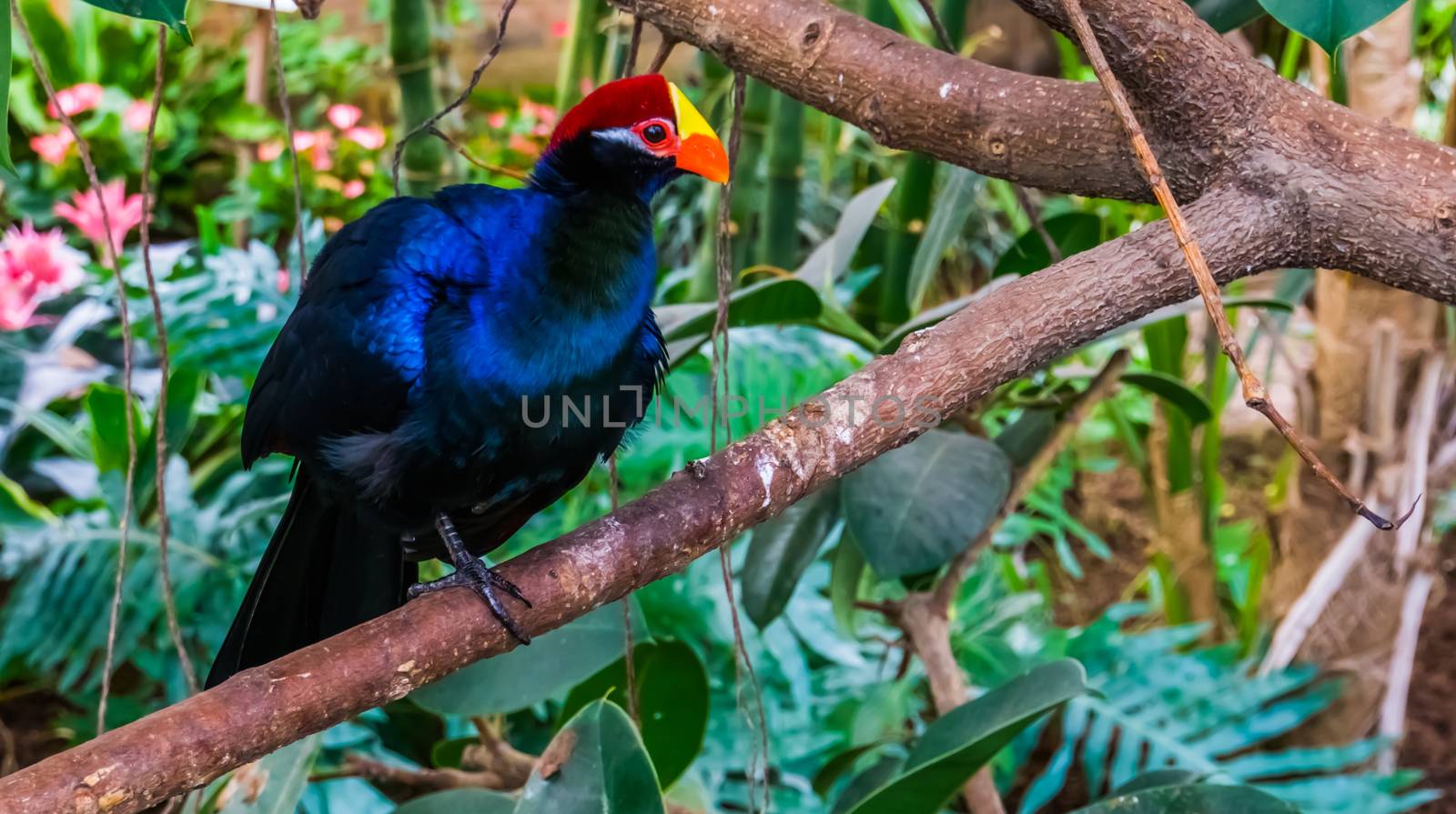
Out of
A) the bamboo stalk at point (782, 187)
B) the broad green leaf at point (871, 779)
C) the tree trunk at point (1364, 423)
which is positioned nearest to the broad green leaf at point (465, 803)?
the broad green leaf at point (871, 779)

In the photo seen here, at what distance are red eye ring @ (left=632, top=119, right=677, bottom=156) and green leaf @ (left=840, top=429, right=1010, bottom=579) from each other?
0.36m

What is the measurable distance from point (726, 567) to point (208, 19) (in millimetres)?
4308

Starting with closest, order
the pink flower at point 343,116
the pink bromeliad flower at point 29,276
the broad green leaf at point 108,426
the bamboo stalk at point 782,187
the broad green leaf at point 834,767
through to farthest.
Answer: the broad green leaf at point 834,767 < the broad green leaf at point 108,426 < the pink bromeliad flower at point 29,276 < the bamboo stalk at point 782,187 < the pink flower at point 343,116

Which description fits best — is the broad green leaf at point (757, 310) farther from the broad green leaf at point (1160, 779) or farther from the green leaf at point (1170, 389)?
the broad green leaf at point (1160, 779)

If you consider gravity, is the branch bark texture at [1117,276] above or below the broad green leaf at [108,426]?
above

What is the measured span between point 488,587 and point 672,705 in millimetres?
338

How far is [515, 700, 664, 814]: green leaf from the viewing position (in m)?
0.82

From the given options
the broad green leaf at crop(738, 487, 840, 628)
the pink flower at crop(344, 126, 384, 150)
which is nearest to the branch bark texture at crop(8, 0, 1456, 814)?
the broad green leaf at crop(738, 487, 840, 628)

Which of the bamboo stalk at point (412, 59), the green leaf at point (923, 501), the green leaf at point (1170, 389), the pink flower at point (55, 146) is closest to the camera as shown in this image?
the green leaf at point (923, 501)

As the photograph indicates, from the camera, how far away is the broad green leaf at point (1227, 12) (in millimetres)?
1017

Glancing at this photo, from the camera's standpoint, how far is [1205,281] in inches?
24.0

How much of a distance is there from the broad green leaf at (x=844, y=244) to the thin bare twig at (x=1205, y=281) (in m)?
0.57

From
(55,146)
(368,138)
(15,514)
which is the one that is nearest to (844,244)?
(15,514)

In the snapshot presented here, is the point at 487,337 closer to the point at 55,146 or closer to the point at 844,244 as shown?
the point at 844,244
